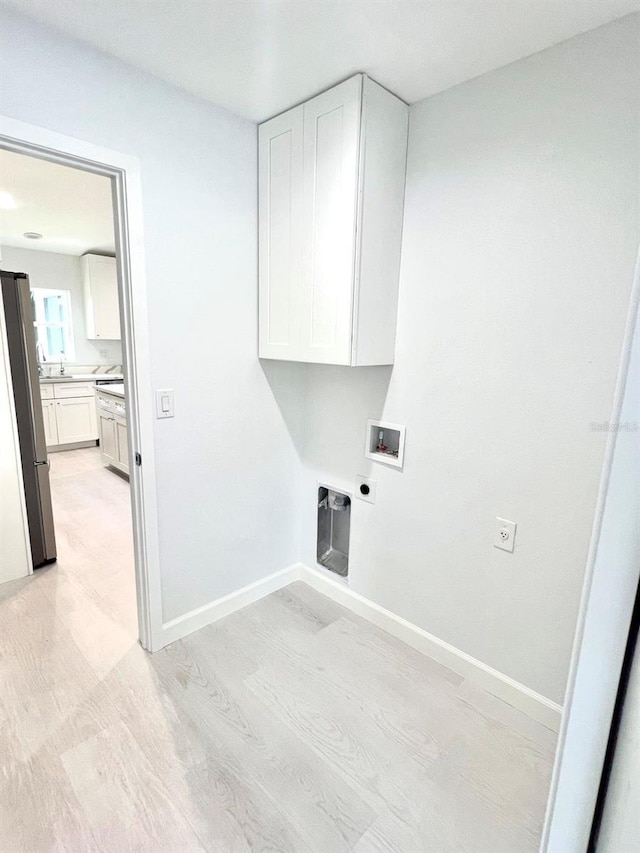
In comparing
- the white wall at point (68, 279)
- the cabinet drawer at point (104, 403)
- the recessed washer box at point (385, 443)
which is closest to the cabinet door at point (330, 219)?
the recessed washer box at point (385, 443)

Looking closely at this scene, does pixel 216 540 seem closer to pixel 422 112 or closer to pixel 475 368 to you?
pixel 475 368

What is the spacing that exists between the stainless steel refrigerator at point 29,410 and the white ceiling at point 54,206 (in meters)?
0.71

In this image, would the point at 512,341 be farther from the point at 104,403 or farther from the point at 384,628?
the point at 104,403

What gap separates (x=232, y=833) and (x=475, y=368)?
1.73 meters

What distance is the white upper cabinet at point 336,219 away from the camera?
1634mm

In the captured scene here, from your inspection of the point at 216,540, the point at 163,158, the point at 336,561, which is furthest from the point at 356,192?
the point at 336,561

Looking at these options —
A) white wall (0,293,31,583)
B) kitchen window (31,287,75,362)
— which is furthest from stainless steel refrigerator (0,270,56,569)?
kitchen window (31,287,75,362)

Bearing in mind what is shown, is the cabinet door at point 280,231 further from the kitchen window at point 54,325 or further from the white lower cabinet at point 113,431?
the kitchen window at point 54,325

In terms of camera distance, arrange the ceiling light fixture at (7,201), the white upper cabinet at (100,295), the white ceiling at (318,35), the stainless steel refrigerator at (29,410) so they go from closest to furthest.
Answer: the white ceiling at (318,35) < the stainless steel refrigerator at (29,410) < the ceiling light fixture at (7,201) < the white upper cabinet at (100,295)

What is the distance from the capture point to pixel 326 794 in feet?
4.53

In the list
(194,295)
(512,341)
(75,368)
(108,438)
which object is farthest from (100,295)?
(512,341)

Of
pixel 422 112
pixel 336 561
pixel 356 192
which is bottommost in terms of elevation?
pixel 336 561

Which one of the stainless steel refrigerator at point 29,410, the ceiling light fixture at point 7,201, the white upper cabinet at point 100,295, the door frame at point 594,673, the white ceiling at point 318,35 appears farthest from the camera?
the white upper cabinet at point 100,295

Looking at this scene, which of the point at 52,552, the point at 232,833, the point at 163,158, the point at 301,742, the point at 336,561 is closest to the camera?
the point at 232,833
